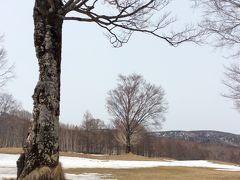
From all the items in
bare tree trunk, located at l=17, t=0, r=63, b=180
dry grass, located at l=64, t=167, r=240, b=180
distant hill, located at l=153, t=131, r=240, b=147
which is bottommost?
dry grass, located at l=64, t=167, r=240, b=180

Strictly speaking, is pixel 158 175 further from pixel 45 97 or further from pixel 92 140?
pixel 92 140

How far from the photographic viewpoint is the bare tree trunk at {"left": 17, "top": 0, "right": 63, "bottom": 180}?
22.8ft

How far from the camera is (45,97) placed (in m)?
7.23

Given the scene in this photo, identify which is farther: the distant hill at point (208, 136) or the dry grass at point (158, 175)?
the distant hill at point (208, 136)

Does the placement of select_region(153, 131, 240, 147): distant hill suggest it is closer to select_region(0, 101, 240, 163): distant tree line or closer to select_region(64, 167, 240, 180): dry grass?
select_region(0, 101, 240, 163): distant tree line

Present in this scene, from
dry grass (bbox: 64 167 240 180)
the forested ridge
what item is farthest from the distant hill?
dry grass (bbox: 64 167 240 180)

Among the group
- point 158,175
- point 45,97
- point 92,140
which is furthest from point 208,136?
point 45,97

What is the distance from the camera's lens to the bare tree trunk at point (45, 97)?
695 cm

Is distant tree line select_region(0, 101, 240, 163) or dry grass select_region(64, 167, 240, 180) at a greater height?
distant tree line select_region(0, 101, 240, 163)

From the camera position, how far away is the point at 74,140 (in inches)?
3474

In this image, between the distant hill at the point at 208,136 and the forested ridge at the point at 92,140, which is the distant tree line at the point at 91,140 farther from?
the distant hill at the point at 208,136

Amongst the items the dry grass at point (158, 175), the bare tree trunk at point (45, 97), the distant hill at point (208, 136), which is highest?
the distant hill at point (208, 136)

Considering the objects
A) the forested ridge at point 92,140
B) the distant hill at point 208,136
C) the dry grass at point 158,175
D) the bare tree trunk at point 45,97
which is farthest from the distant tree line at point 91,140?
the bare tree trunk at point 45,97

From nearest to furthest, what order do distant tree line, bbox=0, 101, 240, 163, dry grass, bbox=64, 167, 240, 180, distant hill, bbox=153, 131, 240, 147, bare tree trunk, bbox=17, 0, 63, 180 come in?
bare tree trunk, bbox=17, 0, 63, 180 < dry grass, bbox=64, 167, 240, 180 < distant tree line, bbox=0, 101, 240, 163 < distant hill, bbox=153, 131, 240, 147
